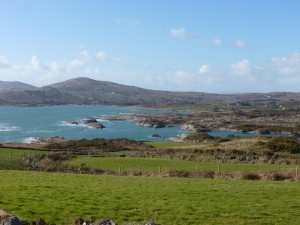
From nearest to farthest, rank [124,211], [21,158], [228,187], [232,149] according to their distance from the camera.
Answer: [124,211]
[228,187]
[21,158]
[232,149]

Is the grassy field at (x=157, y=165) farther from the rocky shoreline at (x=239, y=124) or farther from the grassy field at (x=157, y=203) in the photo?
the rocky shoreline at (x=239, y=124)

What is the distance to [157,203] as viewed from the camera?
19.9 metres

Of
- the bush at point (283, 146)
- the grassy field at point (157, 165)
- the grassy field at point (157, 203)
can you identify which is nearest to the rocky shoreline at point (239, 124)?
the bush at point (283, 146)

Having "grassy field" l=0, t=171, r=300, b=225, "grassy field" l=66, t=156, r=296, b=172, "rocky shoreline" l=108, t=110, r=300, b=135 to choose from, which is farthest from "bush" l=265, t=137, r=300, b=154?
"rocky shoreline" l=108, t=110, r=300, b=135

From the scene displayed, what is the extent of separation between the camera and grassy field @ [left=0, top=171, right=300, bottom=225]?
54.3 ft

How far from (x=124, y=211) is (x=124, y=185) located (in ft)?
32.1

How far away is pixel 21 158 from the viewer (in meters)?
54.1

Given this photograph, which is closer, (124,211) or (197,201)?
(124,211)

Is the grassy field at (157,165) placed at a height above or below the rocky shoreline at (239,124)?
below

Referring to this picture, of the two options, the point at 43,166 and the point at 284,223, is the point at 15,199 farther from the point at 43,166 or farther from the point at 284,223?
the point at 43,166

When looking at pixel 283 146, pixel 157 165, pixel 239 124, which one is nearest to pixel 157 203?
pixel 157 165

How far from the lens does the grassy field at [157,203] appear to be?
651 inches

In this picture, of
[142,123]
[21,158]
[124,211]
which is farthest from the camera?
[142,123]

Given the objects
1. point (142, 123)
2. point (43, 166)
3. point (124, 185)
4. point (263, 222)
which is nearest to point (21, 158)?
point (43, 166)
